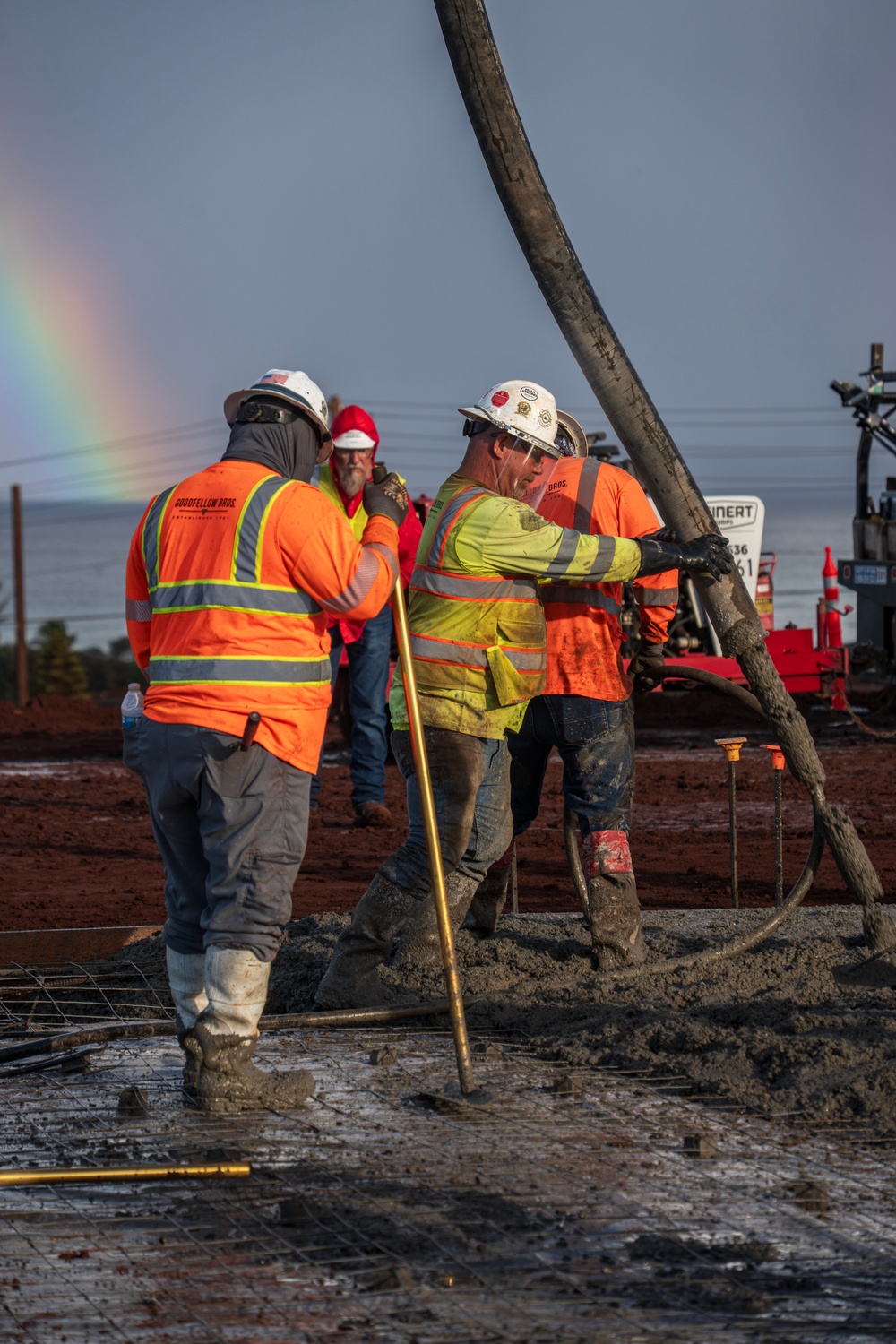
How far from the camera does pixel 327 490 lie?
8.91 m

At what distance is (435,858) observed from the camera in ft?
13.9

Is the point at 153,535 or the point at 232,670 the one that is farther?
the point at 153,535

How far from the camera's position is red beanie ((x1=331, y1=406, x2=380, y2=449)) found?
8805 mm

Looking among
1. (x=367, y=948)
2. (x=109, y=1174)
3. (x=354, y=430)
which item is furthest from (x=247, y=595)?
(x=354, y=430)

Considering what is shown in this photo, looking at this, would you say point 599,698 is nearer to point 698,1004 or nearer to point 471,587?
point 471,587

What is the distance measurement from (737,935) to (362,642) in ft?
13.6

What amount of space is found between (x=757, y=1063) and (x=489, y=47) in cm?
335

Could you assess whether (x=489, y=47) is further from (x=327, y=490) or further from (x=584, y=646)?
(x=327, y=490)

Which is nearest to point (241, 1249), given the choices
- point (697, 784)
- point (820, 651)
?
point (697, 784)

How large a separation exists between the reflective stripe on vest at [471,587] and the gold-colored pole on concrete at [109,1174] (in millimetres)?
2221

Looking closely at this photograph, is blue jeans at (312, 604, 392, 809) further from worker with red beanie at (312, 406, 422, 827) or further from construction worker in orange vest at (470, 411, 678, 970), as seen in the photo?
construction worker in orange vest at (470, 411, 678, 970)

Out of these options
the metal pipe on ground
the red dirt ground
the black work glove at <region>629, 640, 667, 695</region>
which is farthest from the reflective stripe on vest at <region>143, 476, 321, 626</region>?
the red dirt ground

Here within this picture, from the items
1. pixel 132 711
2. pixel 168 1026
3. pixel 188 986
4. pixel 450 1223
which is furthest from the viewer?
pixel 168 1026

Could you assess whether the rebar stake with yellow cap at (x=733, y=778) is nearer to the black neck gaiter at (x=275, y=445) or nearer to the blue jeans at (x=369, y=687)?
the black neck gaiter at (x=275, y=445)
